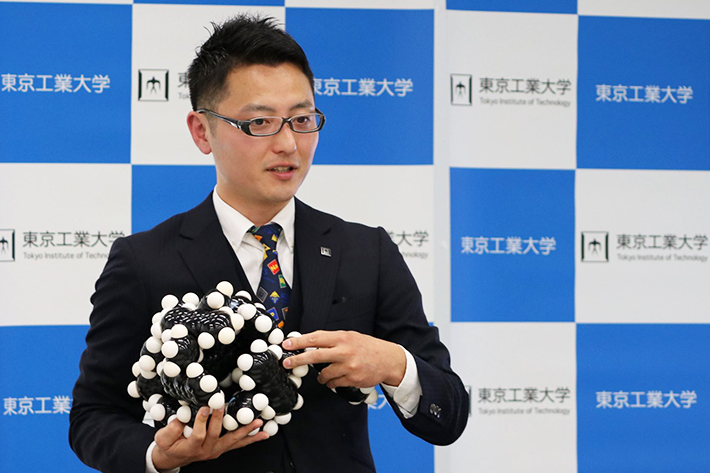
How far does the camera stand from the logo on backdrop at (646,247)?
2850mm

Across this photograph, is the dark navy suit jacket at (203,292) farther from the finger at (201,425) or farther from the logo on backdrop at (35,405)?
the logo on backdrop at (35,405)

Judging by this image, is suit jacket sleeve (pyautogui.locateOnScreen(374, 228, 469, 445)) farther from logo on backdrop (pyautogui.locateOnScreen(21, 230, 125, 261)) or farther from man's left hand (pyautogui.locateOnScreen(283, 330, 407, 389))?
logo on backdrop (pyautogui.locateOnScreen(21, 230, 125, 261))

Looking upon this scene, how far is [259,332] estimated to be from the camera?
3.64ft

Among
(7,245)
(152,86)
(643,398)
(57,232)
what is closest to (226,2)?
(152,86)

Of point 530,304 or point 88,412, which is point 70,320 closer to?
point 88,412

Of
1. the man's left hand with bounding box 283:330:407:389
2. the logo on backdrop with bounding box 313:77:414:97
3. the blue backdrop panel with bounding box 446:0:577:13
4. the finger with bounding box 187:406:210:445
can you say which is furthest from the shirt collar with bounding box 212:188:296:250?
the blue backdrop panel with bounding box 446:0:577:13

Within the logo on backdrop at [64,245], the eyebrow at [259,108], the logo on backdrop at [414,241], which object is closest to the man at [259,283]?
the eyebrow at [259,108]

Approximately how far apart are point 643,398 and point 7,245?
257 centimetres

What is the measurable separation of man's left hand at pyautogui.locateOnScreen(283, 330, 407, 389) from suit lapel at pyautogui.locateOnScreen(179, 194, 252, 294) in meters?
0.26

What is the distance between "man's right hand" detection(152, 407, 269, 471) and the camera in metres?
1.05

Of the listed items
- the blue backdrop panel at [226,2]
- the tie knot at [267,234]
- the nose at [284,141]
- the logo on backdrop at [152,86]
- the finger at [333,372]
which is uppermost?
the blue backdrop panel at [226,2]

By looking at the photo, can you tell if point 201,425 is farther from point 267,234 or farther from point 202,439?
point 267,234

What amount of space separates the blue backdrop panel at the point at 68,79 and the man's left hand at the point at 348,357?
5.95ft

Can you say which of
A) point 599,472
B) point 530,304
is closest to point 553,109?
point 530,304
